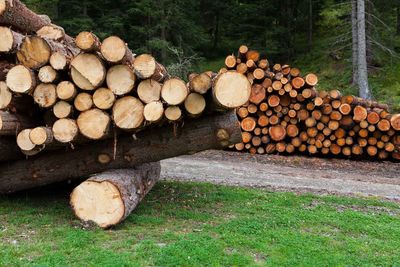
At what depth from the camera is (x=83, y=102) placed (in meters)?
5.83

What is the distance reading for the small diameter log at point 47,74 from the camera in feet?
19.2

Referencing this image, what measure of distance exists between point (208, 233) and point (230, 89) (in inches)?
69.8

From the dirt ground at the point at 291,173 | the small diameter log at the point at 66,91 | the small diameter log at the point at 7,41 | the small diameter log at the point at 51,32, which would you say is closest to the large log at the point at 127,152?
the small diameter log at the point at 66,91

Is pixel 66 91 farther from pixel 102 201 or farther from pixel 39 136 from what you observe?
pixel 102 201

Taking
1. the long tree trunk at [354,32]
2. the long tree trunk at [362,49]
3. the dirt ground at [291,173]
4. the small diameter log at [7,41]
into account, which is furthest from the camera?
the long tree trunk at [354,32]

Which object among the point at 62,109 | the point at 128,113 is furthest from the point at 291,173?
the point at 62,109

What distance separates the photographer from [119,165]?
21.7 ft

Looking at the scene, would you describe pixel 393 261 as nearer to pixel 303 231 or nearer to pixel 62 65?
pixel 303 231

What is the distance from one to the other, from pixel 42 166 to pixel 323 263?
4103mm

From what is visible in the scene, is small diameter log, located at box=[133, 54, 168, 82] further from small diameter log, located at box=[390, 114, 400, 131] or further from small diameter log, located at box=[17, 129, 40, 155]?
small diameter log, located at box=[390, 114, 400, 131]

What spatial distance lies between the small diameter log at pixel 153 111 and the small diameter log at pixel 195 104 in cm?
34

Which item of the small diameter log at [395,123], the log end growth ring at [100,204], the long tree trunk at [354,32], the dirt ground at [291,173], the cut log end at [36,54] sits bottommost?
the dirt ground at [291,173]

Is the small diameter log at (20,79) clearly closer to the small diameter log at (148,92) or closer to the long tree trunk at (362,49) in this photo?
the small diameter log at (148,92)

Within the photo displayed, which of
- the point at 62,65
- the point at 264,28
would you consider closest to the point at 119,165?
the point at 62,65
